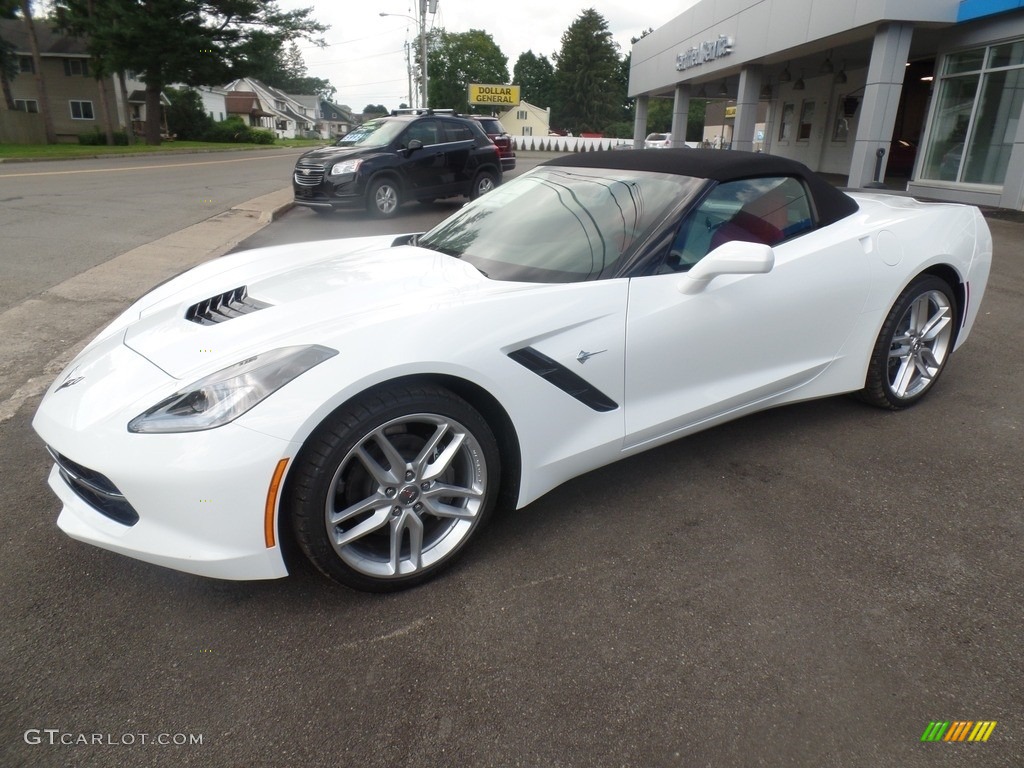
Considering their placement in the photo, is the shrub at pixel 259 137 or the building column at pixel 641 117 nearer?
the building column at pixel 641 117

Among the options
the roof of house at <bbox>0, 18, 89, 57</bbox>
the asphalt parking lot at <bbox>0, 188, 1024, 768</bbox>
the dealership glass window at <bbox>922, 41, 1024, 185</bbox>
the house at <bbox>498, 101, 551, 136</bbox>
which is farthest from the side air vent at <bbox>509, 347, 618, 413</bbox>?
the house at <bbox>498, 101, 551, 136</bbox>

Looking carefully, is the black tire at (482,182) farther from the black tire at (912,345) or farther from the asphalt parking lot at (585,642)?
the asphalt parking lot at (585,642)

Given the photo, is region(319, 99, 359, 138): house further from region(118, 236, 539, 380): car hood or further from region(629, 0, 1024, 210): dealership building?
region(118, 236, 539, 380): car hood

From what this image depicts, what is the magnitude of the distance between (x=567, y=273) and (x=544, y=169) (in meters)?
1.24

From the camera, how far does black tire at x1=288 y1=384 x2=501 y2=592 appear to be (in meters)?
2.04

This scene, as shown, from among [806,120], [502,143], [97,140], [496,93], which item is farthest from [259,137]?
[496,93]

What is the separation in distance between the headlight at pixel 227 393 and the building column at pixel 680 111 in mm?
26511

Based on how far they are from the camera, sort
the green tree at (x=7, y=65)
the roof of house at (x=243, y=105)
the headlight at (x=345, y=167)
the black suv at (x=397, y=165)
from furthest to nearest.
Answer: the roof of house at (x=243, y=105), the green tree at (x=7, y=65), the black suv at (x=397, y=165), the headlight at (x=345, y=167)

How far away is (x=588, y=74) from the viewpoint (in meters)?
88.3

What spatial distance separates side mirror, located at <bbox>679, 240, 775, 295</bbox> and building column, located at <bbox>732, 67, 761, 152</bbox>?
19593 mm

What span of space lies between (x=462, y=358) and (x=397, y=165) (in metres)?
9.52

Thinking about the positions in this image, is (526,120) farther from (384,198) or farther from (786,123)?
(384,198)

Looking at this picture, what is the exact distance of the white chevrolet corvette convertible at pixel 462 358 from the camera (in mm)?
1995

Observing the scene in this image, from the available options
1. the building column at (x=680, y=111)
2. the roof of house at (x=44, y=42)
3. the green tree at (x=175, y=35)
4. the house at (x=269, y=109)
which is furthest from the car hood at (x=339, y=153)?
the house at (x=269, y=109)
